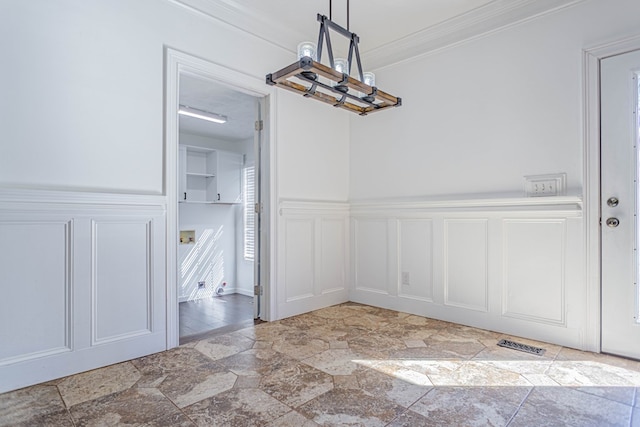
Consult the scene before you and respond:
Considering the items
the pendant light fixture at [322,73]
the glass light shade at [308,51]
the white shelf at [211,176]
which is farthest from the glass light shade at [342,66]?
the white shelf at [211,176]

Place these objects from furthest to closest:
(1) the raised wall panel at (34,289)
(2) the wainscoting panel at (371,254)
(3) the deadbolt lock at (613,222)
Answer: (2) the wainscoting panel at (371,254) < (3) the deadbolt lock at (613,222) < (1) the raised wall panel at (34,289)

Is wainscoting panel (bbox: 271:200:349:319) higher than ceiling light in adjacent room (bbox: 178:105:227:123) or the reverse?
the reverse

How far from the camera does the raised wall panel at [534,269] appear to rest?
2830mm

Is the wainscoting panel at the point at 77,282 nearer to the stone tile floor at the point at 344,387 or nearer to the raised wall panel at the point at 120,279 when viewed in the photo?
the raised wall panel at the point at 120,279

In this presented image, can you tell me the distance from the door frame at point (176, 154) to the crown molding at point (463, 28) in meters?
1.35

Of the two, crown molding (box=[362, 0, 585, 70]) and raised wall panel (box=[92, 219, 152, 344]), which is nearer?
raised wall panel (box=[92, 219, 152, 344])

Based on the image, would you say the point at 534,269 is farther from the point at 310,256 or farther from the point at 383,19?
the point at 383,19

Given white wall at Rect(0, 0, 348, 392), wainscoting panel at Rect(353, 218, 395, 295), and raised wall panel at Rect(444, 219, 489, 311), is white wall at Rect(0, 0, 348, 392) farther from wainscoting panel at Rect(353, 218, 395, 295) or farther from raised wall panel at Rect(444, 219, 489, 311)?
raised wall panel at Rect(444, 219, 489, 311)

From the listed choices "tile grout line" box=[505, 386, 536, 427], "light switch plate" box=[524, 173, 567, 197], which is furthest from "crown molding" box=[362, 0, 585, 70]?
"tile grout line" box=[505, 386, 536, 427]

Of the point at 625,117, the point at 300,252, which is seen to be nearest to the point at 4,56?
the point at 300,252

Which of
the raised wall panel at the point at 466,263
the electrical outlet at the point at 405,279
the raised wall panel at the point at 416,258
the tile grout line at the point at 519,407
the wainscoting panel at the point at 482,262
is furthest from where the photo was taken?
the electrical outlet at the point at 405,279

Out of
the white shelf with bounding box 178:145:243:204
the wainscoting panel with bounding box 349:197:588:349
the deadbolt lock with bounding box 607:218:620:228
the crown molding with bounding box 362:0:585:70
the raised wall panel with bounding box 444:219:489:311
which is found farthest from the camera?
the white shelf with bounding box 178:145:243:204

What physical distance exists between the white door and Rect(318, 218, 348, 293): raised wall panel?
2.43 meters

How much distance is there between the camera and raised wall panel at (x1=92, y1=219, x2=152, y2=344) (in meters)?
2.44
